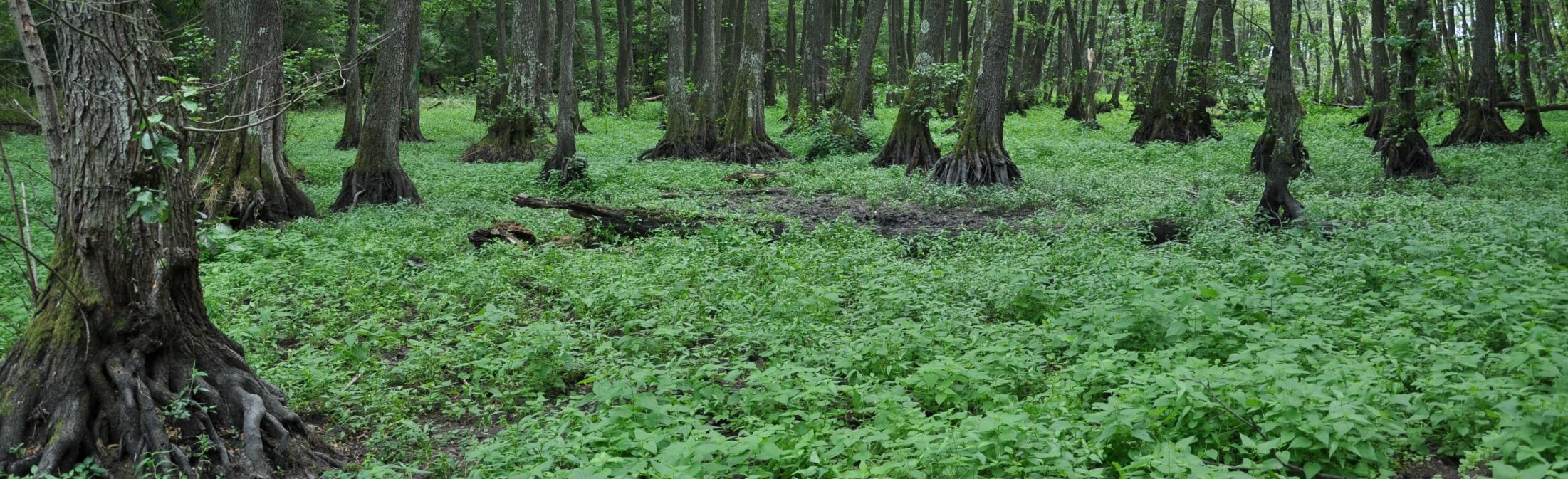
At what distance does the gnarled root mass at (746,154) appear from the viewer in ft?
61.5

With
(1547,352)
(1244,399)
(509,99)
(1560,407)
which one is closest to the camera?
(1560,407)

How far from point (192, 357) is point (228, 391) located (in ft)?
0.70

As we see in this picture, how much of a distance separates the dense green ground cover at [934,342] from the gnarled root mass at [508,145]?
8.41m

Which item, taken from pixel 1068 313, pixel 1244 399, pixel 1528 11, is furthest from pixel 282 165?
pixel 1528 11

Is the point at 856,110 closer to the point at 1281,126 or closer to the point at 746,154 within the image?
the point at 746,154

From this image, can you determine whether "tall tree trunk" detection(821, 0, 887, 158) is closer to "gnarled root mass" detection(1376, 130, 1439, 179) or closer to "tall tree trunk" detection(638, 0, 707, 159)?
"tall tree trunk" detection(638, 0, 707, 159)

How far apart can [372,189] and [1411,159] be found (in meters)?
13.7

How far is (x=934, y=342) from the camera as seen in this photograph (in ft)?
18.5

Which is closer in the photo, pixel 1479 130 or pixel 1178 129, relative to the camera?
pixel 1479 130

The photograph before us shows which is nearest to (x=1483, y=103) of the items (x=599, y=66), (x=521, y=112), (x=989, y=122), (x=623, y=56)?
(x=989, y=122)

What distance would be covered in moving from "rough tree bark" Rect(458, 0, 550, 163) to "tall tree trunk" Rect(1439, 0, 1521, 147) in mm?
16527

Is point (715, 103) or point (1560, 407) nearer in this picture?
point (1560, 407)

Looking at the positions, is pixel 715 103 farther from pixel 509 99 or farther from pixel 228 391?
pixel 228 391

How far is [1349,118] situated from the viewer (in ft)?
79.7
